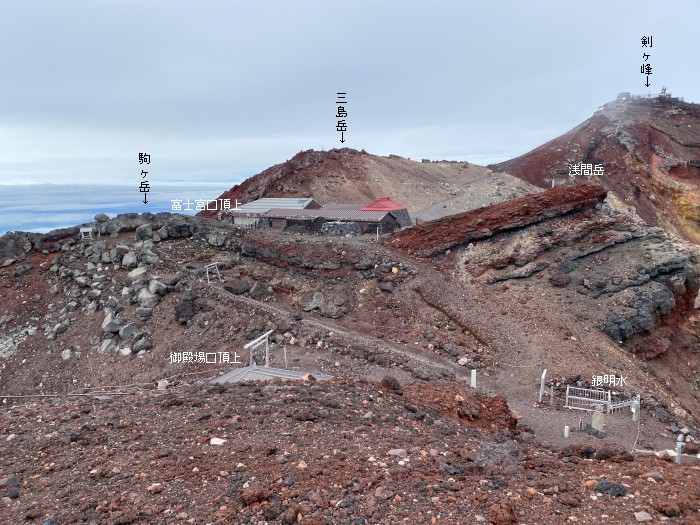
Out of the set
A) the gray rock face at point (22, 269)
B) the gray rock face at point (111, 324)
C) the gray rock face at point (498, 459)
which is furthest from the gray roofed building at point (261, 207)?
the gray rock face at point (498, 459)

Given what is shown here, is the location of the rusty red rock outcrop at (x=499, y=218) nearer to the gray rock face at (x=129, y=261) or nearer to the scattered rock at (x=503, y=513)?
the gray rock face at (x=129, y=261)

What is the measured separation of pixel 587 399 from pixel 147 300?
51.5ft

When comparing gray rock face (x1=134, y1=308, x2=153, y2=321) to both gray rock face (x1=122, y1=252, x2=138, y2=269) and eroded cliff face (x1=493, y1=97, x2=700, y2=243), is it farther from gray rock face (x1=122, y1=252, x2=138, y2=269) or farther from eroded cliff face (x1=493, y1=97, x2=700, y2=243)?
eroded cliff face (x1=493, y1=97, x2=700, y2=243)

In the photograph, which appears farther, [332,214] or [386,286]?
[332,214]

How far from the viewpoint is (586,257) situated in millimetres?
19375

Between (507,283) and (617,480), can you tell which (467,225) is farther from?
(617,480)

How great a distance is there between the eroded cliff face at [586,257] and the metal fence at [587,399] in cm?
339

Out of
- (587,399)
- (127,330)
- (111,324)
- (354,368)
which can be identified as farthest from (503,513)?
(111,324)

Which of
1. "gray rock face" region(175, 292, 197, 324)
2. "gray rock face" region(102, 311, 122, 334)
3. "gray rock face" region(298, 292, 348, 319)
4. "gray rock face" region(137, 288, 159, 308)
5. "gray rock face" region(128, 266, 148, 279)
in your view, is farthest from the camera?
"gray rock face" region(128, 266, 148, 279)

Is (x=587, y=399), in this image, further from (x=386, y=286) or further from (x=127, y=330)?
(x=127, y=330)

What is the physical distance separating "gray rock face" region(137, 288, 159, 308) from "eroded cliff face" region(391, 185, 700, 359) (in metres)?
10.6

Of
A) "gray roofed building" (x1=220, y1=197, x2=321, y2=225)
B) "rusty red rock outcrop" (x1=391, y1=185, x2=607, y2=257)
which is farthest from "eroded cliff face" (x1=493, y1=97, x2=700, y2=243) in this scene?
"gray roofed building" (x1=220, y1=197, x2=321, y2=225)

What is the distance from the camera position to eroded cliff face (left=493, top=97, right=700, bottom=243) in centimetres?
4397

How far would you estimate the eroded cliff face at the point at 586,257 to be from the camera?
17.6 meters
